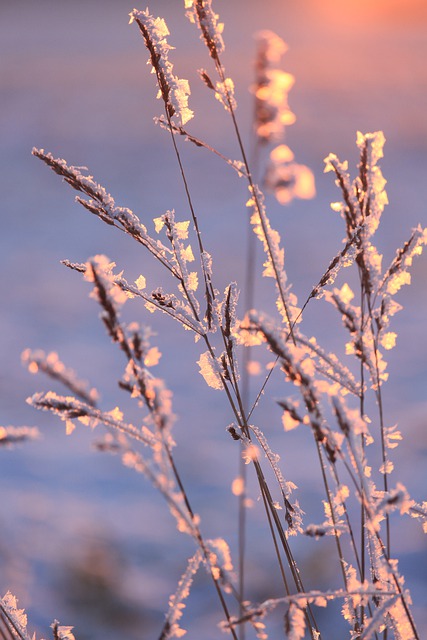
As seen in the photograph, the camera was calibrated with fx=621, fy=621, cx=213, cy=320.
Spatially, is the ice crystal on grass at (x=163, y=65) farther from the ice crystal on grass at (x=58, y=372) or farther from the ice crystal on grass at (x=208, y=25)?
the ice crystal on grass at (x=58, y=372)

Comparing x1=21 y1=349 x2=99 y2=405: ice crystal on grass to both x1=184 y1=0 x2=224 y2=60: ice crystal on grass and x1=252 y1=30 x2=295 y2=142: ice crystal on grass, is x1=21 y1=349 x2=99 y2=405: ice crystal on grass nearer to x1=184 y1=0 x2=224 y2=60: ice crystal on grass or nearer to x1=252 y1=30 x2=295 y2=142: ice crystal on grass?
x1=252 y1=30 x2=295 y2=142: ice crystal on grass

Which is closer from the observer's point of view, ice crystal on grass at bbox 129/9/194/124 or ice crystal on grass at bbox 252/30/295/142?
ice crystal on grass at bbox 252/30/295/142

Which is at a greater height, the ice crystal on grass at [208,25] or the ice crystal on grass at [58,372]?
the ice crystal on grass at [208,25]

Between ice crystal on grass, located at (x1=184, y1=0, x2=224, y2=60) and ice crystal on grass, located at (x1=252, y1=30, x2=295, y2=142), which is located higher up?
ice crystal on grass, located at (x1=184, y1=0, x2=224, y2=60)

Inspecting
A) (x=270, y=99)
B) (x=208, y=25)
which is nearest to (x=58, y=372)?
(x=270, y=99)

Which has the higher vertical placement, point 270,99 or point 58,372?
point 270,99

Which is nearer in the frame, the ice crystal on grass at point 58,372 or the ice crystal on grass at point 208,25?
the ice crystal on grass at point 58,372

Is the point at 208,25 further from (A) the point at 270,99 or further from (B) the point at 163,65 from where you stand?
(A) the point at 270,99

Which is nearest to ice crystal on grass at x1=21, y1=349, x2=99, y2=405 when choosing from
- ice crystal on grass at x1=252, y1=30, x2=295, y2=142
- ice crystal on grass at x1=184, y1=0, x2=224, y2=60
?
ice crystal on grass at x1=252, y1=30, x2=295, y2=142

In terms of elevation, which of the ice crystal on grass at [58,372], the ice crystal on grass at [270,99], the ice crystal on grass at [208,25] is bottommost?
the ice crystal on grass at [58,372]

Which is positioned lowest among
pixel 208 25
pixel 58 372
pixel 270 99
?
pixel 58 372

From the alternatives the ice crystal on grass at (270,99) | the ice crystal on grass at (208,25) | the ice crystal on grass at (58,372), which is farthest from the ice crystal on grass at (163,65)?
the ice crystal on grass at (58,372)

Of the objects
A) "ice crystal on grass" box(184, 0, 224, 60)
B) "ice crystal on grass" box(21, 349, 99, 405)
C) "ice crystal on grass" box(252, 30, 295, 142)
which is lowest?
"ice crystal on grass" box(21, 349, 99, 405)

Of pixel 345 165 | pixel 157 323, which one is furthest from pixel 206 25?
pixel 157 323
